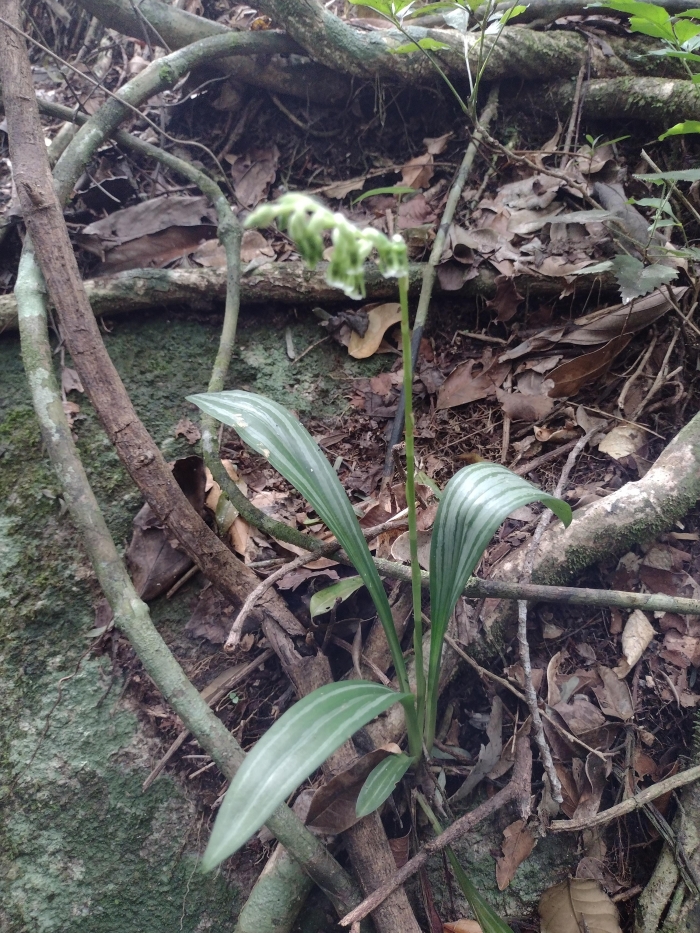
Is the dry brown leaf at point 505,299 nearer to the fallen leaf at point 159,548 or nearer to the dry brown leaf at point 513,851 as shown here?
the fallen leaf at point 159,548

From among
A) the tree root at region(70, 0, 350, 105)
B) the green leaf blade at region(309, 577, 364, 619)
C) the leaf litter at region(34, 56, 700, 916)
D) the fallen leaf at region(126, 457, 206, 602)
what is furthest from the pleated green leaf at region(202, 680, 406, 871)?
the tree root at region(70, 0, 350, 105)

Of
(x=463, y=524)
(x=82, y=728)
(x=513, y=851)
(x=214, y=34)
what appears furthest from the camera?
(x=214, y=34)

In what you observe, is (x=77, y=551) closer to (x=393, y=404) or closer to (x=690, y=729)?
(x=393, y=404)

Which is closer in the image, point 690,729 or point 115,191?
point 690,729

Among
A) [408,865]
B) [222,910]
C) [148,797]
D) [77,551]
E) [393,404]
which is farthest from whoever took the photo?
[393,404]

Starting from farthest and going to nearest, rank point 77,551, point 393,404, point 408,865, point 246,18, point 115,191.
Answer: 1. point 246,18
2. point 115,191
3. point 393,404
4. point 77,551
5. point 408,865

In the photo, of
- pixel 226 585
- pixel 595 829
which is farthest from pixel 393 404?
pixel 595 829

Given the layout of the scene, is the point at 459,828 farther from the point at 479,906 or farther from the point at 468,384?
the point at 468,384

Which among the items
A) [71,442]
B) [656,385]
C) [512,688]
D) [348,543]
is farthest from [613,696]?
[71,442]
